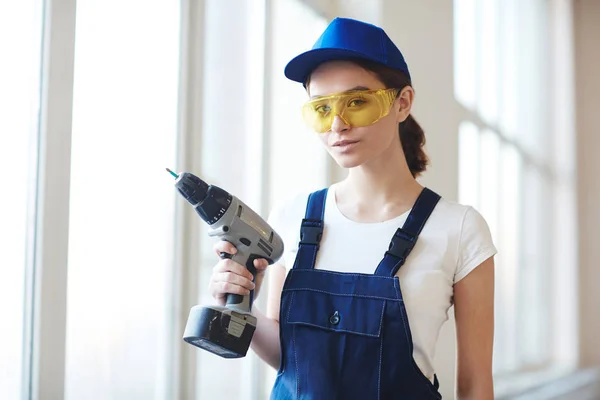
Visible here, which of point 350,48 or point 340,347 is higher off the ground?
point 350,48

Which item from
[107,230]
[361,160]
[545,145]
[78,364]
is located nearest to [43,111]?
[107,230]

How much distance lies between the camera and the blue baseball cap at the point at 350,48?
135 cm

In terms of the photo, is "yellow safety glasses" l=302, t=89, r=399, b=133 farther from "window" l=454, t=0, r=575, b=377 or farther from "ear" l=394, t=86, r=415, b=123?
"window" l=454, t=0, r=575, b=377

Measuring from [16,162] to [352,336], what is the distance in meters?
0.90

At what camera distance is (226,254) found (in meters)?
1.37

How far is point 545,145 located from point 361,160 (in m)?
3.65

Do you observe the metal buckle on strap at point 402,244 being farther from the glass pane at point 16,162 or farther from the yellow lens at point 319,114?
the glass pane at point 16,162

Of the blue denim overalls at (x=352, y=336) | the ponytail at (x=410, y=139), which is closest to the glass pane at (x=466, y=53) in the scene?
the ponytail at (x=410, y=139)

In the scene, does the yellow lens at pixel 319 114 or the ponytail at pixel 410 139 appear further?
the ponytail at pixel 410 139

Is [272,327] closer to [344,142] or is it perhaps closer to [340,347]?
[340,347]

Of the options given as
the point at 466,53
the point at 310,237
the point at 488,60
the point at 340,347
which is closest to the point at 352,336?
the point at 340,347

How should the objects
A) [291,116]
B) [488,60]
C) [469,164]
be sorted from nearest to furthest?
[291,116] < [469,164] < [488,60]

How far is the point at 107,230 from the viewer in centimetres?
175

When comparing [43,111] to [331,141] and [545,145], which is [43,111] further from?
[545,145]
